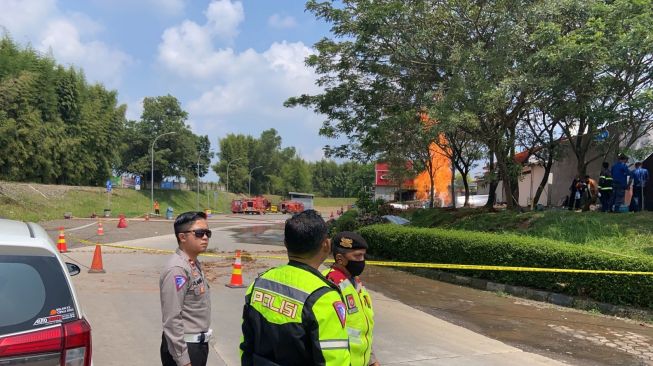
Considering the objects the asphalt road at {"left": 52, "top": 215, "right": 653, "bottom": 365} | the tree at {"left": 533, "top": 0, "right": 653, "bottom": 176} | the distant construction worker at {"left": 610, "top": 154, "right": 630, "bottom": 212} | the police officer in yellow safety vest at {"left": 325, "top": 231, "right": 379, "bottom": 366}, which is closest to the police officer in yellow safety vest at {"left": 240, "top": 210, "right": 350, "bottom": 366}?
the police officer in yellow safety vest at {"left": 325, "top": 231, "right": 379, "bottom": 366}

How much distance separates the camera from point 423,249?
13.3 metres

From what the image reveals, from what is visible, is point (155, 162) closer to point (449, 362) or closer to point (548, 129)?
point (548, 129)

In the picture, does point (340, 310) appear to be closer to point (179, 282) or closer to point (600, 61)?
point (179, 282)

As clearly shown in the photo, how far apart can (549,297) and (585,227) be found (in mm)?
3374

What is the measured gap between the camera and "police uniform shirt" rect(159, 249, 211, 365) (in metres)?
3.08

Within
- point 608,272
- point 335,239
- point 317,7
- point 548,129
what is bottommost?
point 608,272

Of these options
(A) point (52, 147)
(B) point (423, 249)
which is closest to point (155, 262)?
(B) point (423, 249)

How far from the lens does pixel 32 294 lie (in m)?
2.66

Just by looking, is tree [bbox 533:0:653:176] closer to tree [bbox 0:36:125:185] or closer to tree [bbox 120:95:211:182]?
tree [bbox 0:36:125:185]

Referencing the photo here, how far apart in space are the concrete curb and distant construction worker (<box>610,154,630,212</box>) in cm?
577

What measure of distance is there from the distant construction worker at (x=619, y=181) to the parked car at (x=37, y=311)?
46.6 feet

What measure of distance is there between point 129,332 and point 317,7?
14233 millimetres

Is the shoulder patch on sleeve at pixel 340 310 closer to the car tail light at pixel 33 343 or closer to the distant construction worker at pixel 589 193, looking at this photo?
the car tail light at pixel 33 343

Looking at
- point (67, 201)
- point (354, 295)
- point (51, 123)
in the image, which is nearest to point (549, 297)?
point (354, 295)
